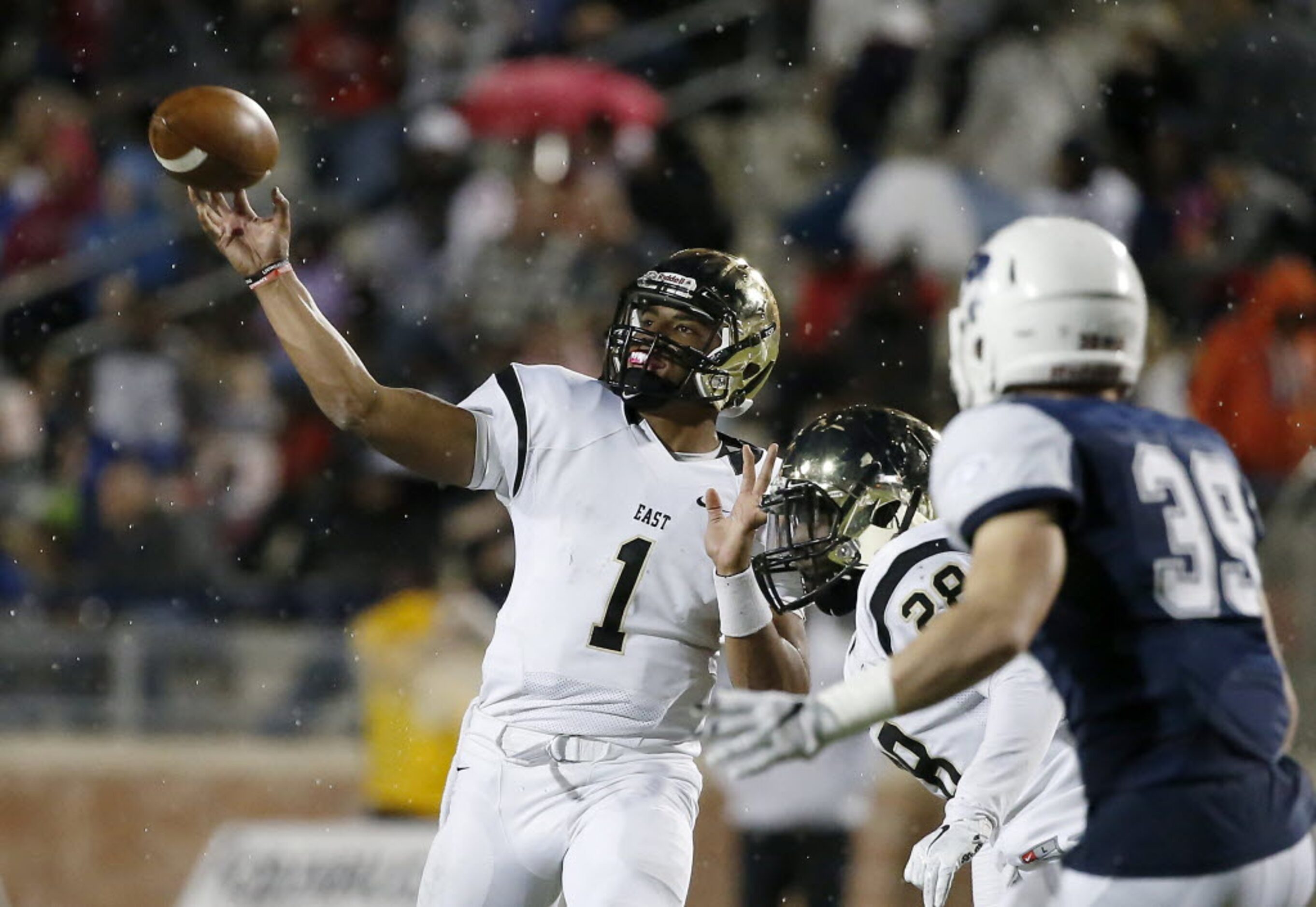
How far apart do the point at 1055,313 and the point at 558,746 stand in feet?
4.97

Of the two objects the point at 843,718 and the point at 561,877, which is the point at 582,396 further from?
the point at 843,718

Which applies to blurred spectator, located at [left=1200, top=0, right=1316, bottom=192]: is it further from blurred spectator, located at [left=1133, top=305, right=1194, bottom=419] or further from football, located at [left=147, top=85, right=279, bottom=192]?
football, located at [left=147, top=85, right=279, bottom=192]

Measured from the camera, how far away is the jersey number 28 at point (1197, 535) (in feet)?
8.56

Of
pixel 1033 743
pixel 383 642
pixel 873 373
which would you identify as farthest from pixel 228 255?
pixel 873 373

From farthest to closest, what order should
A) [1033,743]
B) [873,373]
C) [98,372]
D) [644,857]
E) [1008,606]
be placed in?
[98,372], [873,373], [644,857], [1033,743], [1008,606]

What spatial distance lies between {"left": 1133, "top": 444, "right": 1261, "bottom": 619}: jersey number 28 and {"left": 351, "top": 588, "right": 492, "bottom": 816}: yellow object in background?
15.5 ft

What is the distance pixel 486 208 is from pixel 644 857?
19.5 feet

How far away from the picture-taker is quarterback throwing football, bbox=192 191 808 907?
3764 mm

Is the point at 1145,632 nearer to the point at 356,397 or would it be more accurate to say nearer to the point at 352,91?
the point at 356,397

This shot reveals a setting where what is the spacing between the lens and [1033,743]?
11.5 ft

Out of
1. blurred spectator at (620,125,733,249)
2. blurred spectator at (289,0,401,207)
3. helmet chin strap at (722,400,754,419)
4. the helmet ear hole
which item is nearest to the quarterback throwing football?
helmet chin strap at (722,400,754,419)

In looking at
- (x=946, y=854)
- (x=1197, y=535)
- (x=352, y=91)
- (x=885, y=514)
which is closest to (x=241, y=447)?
(x=352, y=91)

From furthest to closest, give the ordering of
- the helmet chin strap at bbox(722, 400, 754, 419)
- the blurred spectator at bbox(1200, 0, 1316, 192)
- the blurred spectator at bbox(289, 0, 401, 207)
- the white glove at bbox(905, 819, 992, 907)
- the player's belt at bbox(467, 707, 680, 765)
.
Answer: the blurred spectator at bbox(289, 0, 401, 207)
the blurred spectator at bbox(1200, 0, 1316, 192)
the helmet chin strap at bbox(722, 400, 754, 419)
the player's belt at bbox(467, 707, 680, 765)
the white glove at bbox(905, 819, 992, 907)

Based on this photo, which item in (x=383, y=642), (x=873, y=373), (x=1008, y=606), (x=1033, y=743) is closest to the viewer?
(x=1008, y=606)
